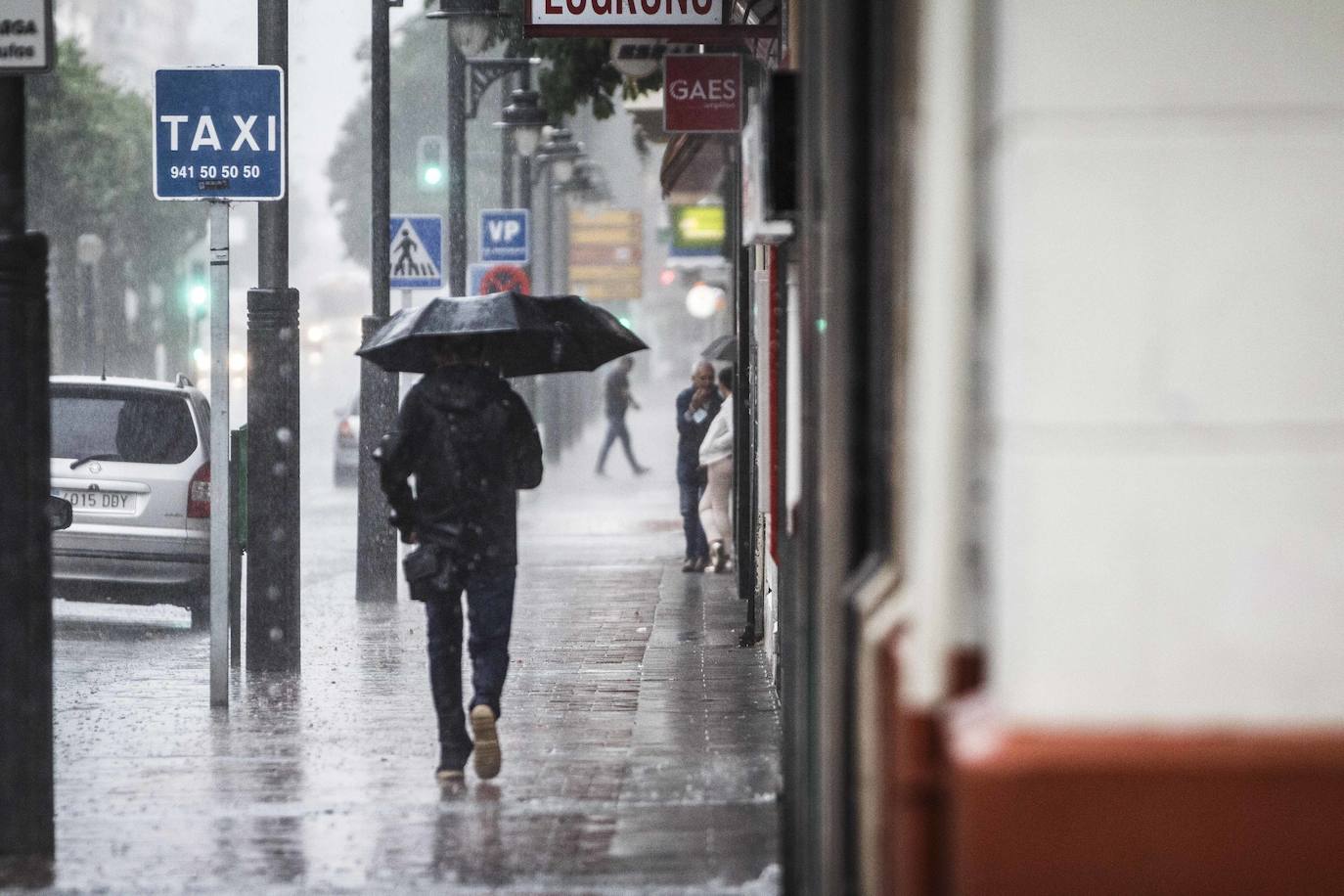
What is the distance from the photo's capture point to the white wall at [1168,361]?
13.9ft

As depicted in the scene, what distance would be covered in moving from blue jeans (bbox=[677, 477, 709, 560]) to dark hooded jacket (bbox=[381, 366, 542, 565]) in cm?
971

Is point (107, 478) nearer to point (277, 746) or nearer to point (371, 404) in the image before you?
point (371, 404)

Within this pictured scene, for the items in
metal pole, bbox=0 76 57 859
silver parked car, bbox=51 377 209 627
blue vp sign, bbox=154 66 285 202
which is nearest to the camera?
metal pole, bbox=0 76 57 859

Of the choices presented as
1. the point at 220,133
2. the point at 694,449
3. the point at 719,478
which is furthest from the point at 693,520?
the point at 220,133

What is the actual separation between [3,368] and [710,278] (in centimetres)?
4185

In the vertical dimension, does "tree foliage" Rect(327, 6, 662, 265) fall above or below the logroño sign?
above

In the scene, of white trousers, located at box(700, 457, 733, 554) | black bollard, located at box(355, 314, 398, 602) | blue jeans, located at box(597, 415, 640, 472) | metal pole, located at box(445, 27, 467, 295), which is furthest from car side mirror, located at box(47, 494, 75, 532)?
blue jeans, located at box(597, 415, 640, 472)

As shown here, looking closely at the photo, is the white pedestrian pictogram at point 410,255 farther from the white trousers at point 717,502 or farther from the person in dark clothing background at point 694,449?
the white trousers at point 717,502

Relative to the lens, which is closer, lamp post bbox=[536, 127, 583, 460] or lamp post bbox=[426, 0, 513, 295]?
lamp post bbox=[426, 0, 513, 295]

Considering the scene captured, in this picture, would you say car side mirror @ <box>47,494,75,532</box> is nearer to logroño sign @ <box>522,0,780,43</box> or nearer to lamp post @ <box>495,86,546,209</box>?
logroño sign @ <box>522,0,780,43</box>

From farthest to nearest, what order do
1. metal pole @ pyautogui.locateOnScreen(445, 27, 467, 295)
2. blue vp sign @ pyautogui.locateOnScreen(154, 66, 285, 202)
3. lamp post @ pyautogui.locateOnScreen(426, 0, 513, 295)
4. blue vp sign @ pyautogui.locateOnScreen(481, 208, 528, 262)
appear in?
blue vp sign @ pyautogui.locateOnScreen(481, 208, 528, 262) < metal pole @ pyautogui.locateOnScreen(445, 27, 467, 295) < lamp post @ pyautogui.locateOnScreen(426, 0, 513, 295) < blue vp sign @ pyautogui.locateOnScreen(154, 66, 285, 202)

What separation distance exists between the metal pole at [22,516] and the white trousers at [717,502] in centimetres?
1065

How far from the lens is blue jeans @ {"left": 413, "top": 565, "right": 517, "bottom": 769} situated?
8.59 m

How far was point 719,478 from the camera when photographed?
17609mm
